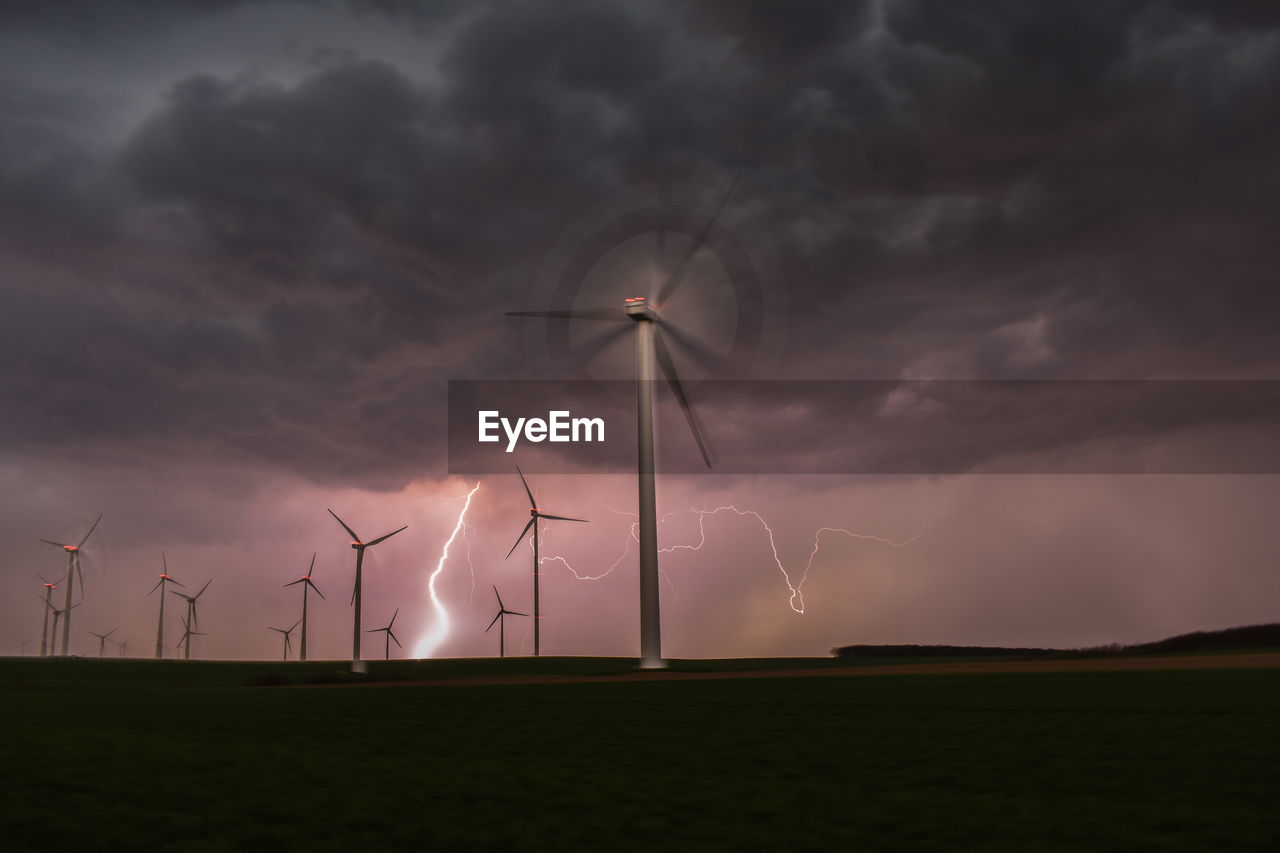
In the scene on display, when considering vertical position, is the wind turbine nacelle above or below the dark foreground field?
above

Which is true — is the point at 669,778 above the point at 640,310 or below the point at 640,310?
below

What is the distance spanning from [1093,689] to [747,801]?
88.1ft

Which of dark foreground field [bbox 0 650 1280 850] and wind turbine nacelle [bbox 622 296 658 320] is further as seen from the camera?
wind turbine nacelle [bbox 622 296 658 320]

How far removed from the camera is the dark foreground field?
53.5 ft

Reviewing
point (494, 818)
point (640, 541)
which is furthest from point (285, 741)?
point (640, 541)

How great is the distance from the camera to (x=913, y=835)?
16109 mm

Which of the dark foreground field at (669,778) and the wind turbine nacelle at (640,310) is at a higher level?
the wind turbine nacelle at (640,310)

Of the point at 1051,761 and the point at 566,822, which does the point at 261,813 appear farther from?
the point at 1051,761

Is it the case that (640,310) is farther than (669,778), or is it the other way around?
(640,310)

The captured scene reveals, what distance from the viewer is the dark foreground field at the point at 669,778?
16297 mm

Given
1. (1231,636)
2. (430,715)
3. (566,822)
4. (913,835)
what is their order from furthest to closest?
(1231,636) < (430,715) < (566,822) < (913,835)

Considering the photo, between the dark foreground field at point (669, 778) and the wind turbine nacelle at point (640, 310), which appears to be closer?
the dark foreground field at point (669, 778)

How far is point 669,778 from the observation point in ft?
70.6

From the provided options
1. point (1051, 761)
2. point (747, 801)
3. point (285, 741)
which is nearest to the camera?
point (747, 801)
